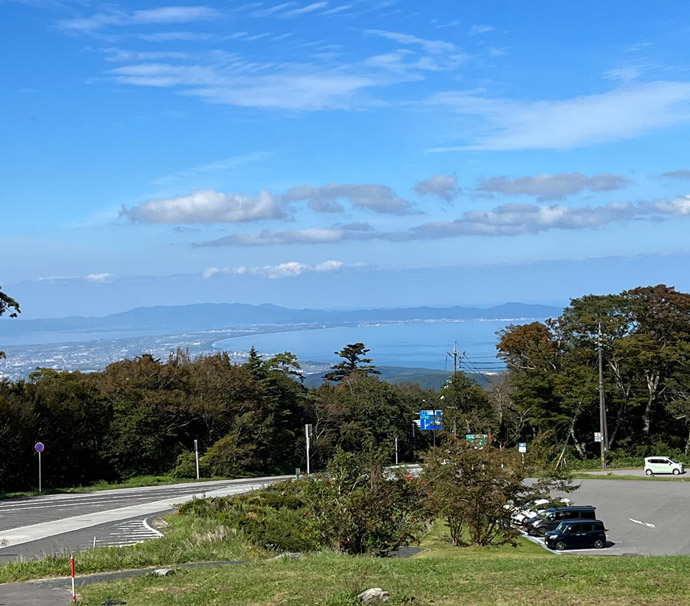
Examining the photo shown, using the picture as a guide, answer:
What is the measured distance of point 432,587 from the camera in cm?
1184

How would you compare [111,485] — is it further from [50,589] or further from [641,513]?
[50,589]

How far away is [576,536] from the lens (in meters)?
26.9

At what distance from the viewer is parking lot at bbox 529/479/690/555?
26.8 meters

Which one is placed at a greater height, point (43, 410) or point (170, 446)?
point (43, 410)

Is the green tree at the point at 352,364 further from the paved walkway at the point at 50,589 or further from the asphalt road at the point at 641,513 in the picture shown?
the paved walkway at the point at 50,589

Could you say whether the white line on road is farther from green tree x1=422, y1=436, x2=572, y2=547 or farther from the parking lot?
the parking lot

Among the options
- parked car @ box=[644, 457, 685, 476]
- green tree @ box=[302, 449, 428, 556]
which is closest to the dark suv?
green tree @ box=[302, 449, 428, 556]

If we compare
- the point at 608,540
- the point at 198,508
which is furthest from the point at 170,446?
the point at 608,540

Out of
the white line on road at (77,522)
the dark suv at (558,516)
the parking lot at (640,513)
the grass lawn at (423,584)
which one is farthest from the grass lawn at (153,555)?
the dark suv at (558,516)

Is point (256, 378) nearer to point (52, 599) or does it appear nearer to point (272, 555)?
point (272, 555)

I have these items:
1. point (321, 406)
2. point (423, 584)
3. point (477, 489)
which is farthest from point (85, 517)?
point (321, 406)

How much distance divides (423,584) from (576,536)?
1653cm

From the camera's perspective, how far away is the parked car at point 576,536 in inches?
1052

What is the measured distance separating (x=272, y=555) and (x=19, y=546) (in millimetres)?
8840
